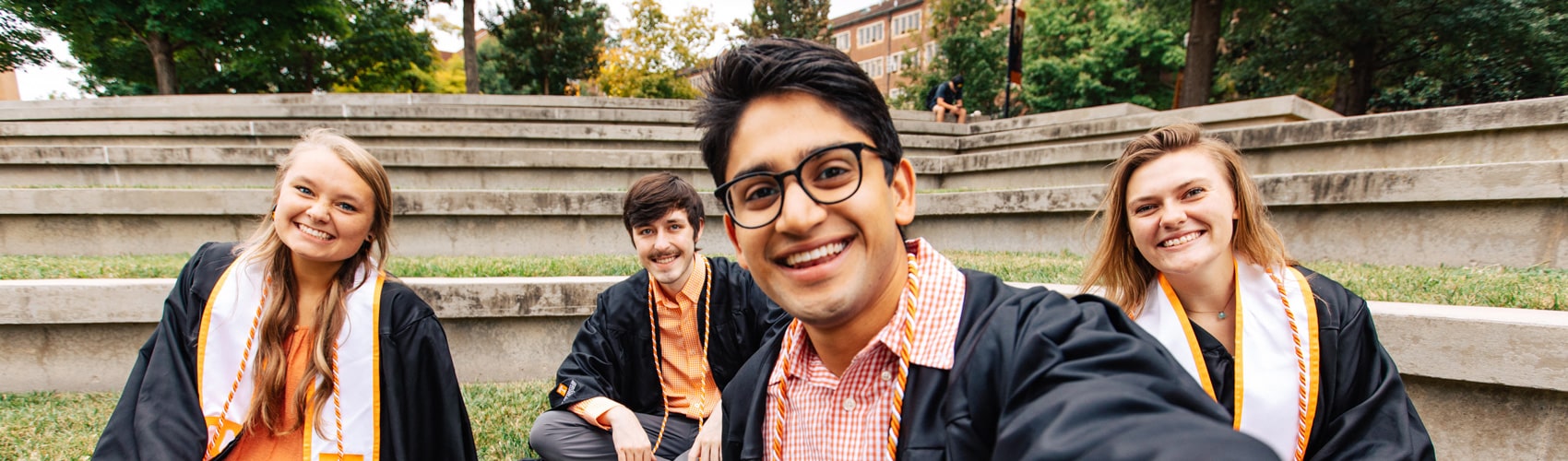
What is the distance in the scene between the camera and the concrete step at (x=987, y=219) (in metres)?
3.62

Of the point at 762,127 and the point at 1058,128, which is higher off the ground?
the point at 1058,128

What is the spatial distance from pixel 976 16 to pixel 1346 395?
29.0m

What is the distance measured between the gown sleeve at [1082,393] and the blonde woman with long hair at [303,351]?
2.07 metres

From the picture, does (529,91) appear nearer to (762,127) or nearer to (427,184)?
(427,184)

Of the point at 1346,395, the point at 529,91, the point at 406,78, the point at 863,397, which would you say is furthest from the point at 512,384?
the point at 529,91

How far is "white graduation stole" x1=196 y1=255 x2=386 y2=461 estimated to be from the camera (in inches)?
84.6

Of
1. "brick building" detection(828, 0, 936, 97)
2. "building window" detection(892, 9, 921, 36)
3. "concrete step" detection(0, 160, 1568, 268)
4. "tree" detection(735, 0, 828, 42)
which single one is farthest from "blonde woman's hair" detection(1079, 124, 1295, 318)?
"building window" detection(892, 9, 921, 36)

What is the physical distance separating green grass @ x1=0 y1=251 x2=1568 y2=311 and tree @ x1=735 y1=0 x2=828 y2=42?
36.9m

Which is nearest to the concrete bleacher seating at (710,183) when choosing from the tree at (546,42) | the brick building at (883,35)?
the tree at (546,42)

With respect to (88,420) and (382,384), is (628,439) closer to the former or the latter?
(382,384)

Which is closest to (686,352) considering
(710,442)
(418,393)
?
(710,442)

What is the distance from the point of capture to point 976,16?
28.3 metres

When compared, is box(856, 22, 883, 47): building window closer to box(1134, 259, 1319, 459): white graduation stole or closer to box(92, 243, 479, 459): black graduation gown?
box(1134, 259, 1319, 459): white graduation stole

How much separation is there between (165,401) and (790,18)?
1615 inches
